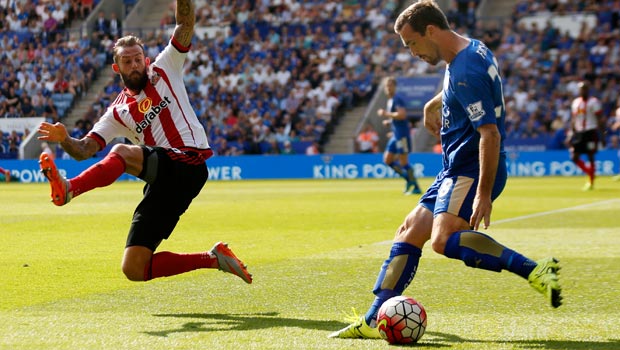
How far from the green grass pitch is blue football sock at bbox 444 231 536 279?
0.40 metres

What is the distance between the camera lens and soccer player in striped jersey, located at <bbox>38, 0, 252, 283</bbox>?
7.00 metres

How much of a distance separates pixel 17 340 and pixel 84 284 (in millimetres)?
2591

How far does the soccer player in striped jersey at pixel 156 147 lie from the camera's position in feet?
23.0

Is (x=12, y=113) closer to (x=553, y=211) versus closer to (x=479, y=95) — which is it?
(x=553, y=211)

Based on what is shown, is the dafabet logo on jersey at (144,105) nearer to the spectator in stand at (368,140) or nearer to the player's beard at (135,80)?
the player's beard at (135,80)

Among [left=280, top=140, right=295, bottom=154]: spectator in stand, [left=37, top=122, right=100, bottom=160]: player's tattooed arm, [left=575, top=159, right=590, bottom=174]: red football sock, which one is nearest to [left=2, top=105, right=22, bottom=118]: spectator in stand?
[left=280, top=140, right=295, bottom=154]: spectator in stand

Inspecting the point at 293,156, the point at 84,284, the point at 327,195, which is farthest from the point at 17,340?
the point at 293,156

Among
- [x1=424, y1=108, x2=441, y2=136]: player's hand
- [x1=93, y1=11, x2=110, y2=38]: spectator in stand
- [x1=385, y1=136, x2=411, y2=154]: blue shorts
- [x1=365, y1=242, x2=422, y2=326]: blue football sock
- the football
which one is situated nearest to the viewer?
the football

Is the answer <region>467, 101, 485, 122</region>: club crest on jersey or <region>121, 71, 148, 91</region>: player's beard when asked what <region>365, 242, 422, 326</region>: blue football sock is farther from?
<region>121, 71, 148, 91</region>: player's beard

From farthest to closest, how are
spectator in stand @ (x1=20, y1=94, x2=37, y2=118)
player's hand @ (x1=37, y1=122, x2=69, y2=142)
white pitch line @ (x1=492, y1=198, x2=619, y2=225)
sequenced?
spectator in stand @ (x1=20, y1=94, x2=37, y2=118)
white pitch line @ (x1=492, y1=198, x2=619, y2=225)
player's hand @ (x1=37, y1=122, x2=69, y2=142)

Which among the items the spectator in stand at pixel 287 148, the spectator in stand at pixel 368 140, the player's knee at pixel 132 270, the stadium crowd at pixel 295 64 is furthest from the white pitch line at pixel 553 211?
the spectator in stand at pixel 287 148

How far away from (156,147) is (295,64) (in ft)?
98.2

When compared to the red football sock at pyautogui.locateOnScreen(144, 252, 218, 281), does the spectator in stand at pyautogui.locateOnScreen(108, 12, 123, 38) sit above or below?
below

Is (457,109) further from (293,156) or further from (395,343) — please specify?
(293,156)
